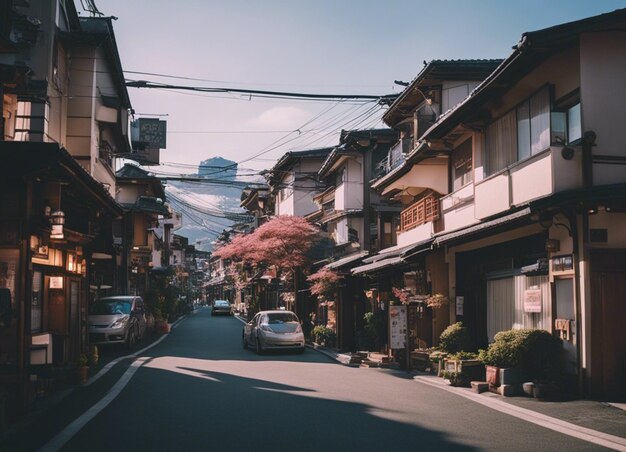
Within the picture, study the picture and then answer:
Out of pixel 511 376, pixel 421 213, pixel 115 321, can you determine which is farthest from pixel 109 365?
pixel 421 213

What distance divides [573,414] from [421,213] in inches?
566

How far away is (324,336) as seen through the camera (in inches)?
1209

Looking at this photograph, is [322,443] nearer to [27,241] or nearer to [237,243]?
[27,241]

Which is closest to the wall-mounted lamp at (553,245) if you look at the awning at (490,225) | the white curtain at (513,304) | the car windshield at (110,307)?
the awning at (490,225)

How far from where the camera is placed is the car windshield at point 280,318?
27.0m

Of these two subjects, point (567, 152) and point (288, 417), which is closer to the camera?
point (288, 417)

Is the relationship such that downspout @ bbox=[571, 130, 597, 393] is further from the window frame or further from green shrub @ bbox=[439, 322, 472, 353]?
green shrub @ bbox=[439, 322, 472, 353]

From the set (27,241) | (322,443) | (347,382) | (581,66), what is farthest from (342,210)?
(322,443)

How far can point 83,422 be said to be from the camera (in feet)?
33.3

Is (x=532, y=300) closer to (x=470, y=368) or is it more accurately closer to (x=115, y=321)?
(x=470, y=368)

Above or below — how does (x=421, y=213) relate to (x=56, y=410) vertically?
above

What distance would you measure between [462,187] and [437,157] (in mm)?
2457

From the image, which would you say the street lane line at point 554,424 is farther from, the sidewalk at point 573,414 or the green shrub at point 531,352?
the green shrub at point 531,352

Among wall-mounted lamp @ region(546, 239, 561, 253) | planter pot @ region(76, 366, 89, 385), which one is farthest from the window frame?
planter pot @ region(76, 366, 89, 385)
